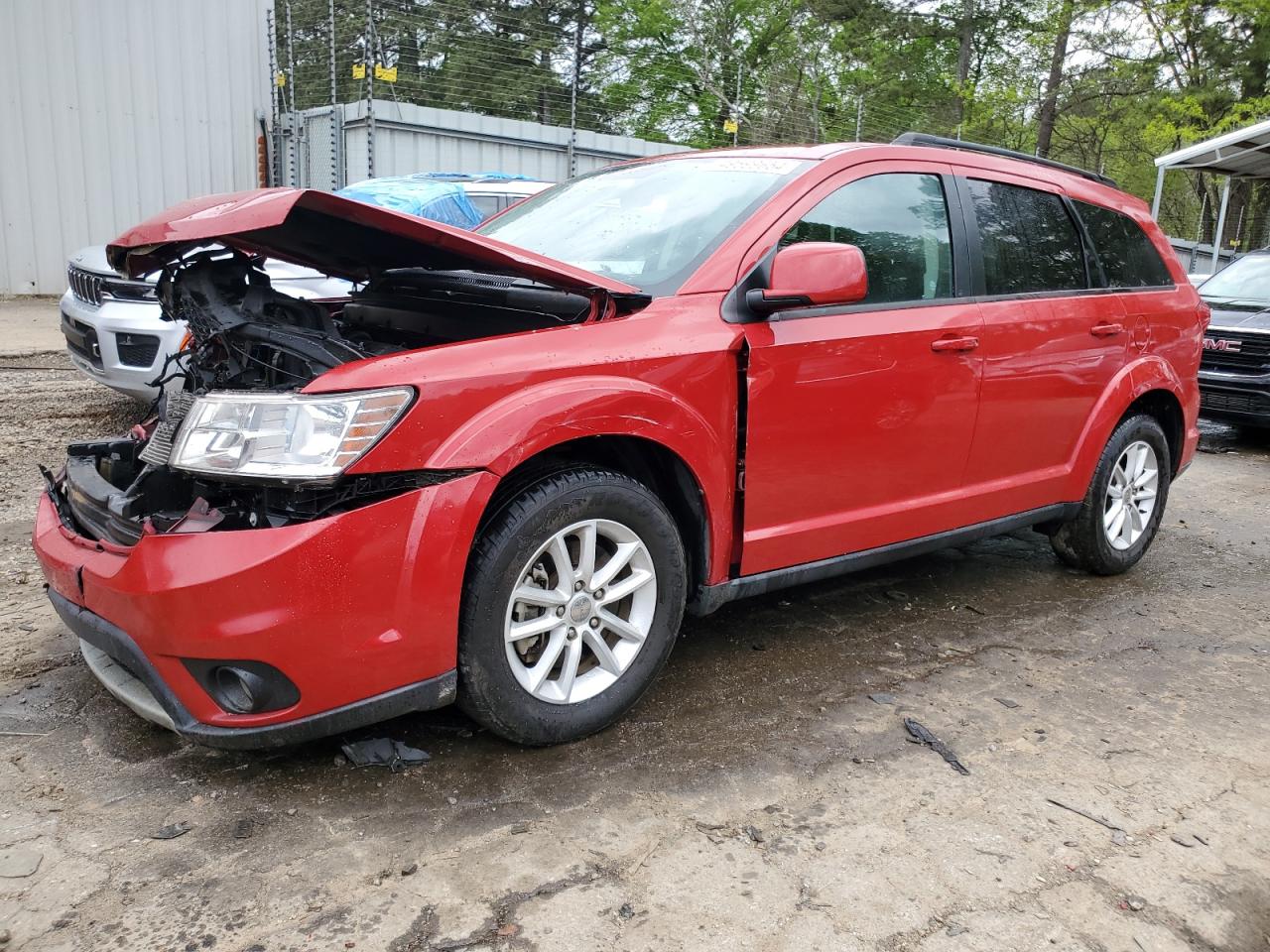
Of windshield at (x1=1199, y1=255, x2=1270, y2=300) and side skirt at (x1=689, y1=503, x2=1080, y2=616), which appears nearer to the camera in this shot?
side skirt at (x1=689, y1=503, x2=1080, y2=616)

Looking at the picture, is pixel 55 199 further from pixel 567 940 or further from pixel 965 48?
pixel 965 48

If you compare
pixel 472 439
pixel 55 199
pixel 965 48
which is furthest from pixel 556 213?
pixel 965 48

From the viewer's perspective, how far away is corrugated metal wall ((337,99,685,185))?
12336 millimetres

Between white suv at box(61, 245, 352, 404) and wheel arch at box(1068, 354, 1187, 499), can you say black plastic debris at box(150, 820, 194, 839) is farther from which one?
white suv at box(61, 245, 352, 404)

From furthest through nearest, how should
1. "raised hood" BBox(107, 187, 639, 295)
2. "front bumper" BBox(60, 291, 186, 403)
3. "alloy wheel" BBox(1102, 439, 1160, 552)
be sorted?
"front bumper" BBox(60, 291, 186, 403), "alloy wheel" BBox(1102, 439, 1160, 552), "raised hood" BBox(107, 187, 639, 295)

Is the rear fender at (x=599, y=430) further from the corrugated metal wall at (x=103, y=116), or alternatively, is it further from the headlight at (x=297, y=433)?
the corrugated metal wall at (x=103, y=116)

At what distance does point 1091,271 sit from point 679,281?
2.20 m

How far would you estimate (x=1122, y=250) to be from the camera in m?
4.43

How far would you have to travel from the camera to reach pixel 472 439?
240 centimetres

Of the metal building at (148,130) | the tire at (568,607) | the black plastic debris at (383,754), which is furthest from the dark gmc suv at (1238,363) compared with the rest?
the metal building at (148,130)

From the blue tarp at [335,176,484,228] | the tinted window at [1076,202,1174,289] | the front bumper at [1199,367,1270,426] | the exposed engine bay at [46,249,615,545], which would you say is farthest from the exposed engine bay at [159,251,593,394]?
the front bumper at [1199,367,1270,426]

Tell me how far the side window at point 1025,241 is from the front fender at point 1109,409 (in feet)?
1.53

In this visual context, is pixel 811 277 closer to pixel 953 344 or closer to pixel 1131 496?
pixel 953 344

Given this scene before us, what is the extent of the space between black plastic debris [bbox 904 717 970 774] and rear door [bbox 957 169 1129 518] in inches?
43.1
